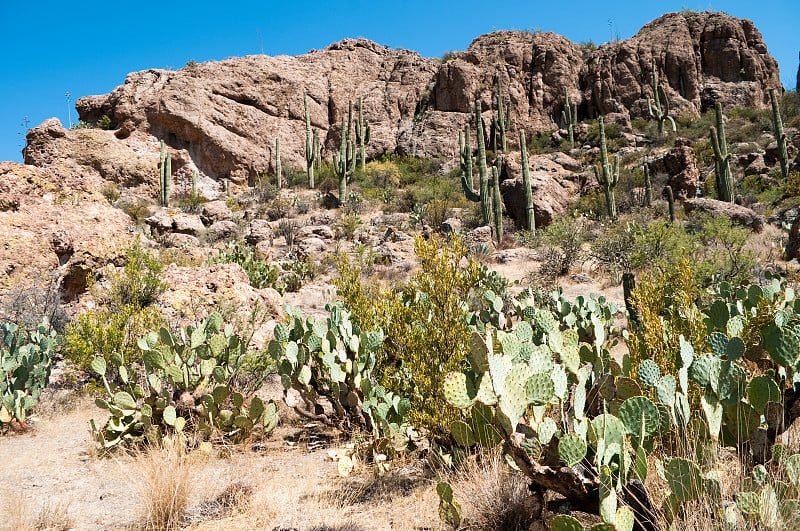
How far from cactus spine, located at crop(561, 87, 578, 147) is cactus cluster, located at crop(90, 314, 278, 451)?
27299mm

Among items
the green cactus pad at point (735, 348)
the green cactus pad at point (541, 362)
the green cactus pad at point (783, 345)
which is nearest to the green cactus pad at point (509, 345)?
the green cactus pad at point (541, 362)

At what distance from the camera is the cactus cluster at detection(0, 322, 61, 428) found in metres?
4.26

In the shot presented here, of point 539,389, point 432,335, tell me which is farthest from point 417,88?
point 539,389

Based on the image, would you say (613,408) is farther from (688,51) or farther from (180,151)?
(688,51)

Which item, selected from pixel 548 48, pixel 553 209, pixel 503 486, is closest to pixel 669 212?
pixel 553 209

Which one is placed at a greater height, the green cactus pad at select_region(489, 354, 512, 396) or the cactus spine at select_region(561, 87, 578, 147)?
the cactus spine at select_region(561, 87, 578, 147)

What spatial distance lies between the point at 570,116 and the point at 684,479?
31.3 meters

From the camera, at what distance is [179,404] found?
395 centimetres

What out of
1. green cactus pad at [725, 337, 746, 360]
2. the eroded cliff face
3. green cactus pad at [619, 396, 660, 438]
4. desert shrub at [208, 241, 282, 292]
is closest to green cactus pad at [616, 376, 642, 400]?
green cactus pad at [725, 337, 746, 360]

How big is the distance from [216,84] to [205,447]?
2820 cm

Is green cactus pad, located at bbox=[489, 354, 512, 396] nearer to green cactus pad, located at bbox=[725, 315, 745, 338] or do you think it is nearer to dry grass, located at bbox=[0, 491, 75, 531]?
green cactus pad, located at bbox=[725, 315, 745, 338]

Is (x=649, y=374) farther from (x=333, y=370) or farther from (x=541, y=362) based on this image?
(x=333, y=370)

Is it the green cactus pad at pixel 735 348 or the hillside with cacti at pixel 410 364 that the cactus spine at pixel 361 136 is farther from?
the green cactus pad at pixel 735 348

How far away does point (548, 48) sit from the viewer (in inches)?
1302
